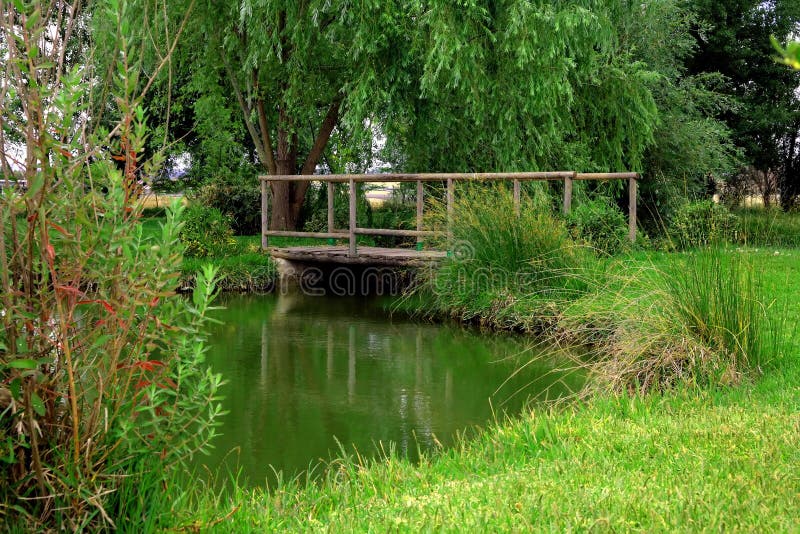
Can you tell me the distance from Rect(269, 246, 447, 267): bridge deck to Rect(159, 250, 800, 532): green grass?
5.55 meters

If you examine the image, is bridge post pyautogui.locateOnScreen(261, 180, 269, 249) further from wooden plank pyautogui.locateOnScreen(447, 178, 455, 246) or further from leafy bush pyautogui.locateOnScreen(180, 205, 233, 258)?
wooden plank pyautogui.locateOnScreen(447, 178, 455, 246)

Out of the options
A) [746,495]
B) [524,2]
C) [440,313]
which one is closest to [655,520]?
[746,495]

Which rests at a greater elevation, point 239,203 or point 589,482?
point 239,203

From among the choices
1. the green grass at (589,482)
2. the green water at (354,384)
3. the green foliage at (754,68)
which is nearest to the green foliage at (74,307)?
the green grass at (589,482)

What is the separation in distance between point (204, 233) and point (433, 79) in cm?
396

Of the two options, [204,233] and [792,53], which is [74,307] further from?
[204,233]

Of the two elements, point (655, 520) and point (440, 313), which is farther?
point (440, 313)

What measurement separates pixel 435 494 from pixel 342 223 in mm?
13040


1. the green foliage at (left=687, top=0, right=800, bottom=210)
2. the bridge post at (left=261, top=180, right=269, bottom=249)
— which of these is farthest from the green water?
the green foliage at (left=687, top=0, right=800, bottom=210)

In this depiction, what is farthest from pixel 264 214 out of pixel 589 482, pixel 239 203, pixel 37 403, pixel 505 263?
pixel 37 403

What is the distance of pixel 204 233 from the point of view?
13.1 metres

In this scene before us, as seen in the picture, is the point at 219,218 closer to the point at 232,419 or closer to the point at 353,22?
the point at 353,22

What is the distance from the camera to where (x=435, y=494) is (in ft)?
10.9

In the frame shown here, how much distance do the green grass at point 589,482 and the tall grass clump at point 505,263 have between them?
3720 millimetres
